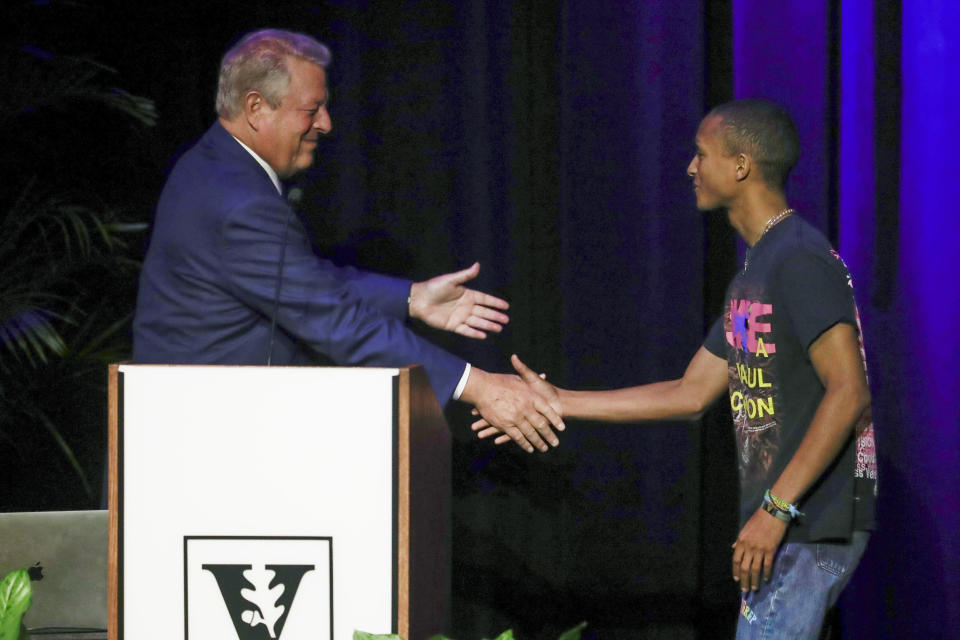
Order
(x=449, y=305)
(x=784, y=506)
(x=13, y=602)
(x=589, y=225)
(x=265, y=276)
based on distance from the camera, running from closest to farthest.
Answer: (x=13, y=602)
(x=784, y=506)
(x=265, y=276)
(x=449, y=305)
(x=589, y=225)

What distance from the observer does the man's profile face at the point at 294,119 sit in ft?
7.23

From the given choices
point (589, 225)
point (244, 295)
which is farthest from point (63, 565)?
point (589, 225)

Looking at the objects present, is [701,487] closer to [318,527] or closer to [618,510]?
[618,510]

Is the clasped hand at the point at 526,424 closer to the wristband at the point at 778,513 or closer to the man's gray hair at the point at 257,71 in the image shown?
the wristband at the point at 778,513

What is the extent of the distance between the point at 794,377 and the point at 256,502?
98 cm

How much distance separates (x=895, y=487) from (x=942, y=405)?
0.26 m

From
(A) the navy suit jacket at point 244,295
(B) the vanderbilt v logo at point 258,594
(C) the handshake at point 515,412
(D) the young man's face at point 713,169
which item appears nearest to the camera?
(B) the vanderbilt v logo at point 258,594

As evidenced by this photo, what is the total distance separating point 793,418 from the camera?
→ 5.85ft

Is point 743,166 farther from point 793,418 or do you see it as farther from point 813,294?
point 793,418

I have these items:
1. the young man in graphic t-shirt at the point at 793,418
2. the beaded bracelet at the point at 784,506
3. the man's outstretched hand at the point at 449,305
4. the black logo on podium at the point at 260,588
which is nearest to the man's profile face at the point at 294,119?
the man's outstretched hand at the point at 449,305

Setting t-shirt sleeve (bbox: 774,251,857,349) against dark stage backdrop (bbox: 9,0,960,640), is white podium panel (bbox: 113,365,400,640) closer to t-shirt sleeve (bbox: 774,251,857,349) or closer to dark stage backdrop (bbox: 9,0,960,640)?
t-shirt sleeve (bbox: 774,251,857,349)

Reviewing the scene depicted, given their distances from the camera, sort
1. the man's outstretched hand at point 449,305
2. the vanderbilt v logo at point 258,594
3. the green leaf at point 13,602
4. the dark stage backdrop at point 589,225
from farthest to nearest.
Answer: the dark stage backdrop at point 589,225, the man's outstretched hand at point 449,305, the vanderbilt v logo at point 258,594, the green leaf at point 13,602

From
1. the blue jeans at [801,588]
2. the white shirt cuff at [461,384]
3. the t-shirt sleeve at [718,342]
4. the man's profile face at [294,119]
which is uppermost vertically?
the man's profile face at [294,119]

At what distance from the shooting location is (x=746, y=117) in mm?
1973
